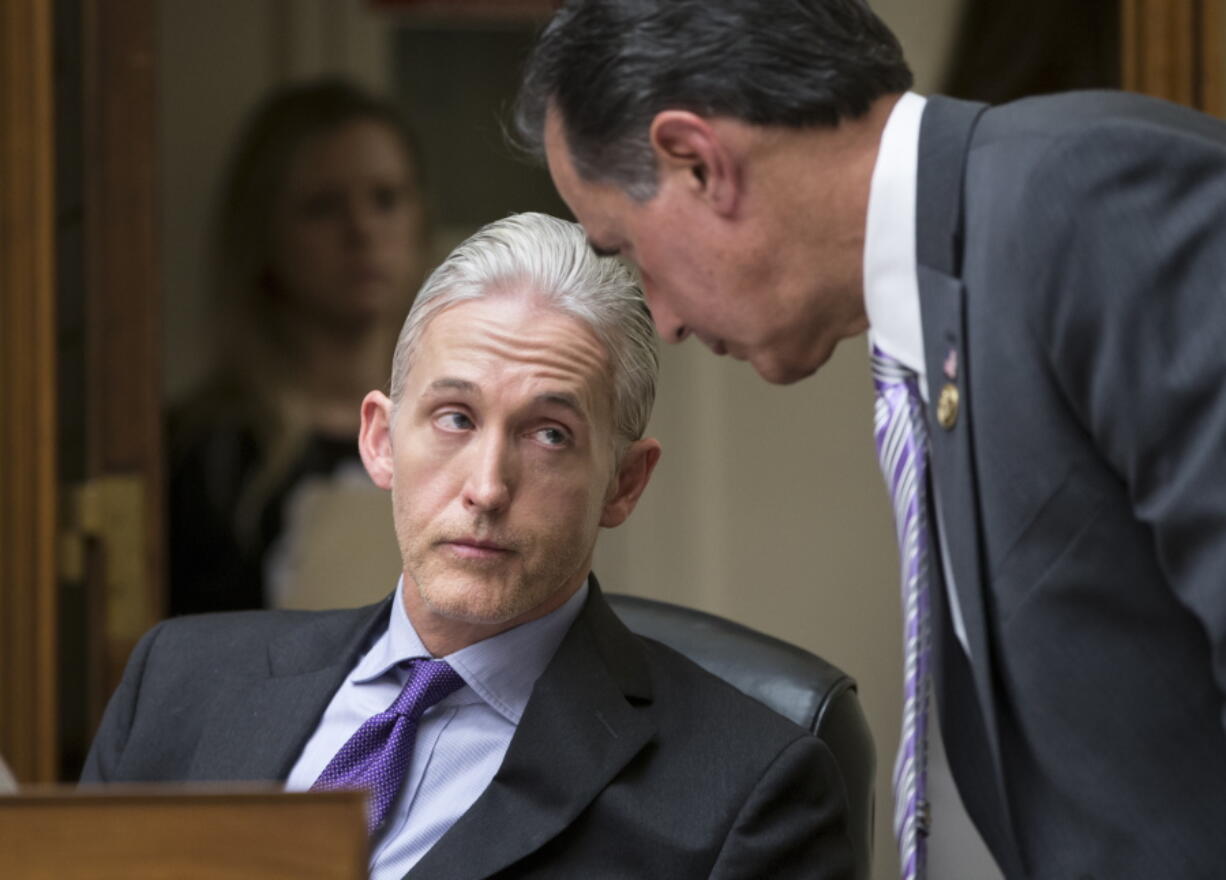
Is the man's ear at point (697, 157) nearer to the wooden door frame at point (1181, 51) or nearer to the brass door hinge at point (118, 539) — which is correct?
the wooden door frame at point (1181, 51)

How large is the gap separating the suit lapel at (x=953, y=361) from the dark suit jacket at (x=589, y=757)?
363 millimetres

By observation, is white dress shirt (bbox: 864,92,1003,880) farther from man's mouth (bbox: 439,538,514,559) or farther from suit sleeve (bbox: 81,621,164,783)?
suit sleeve (bbox: 81,621,164,783)

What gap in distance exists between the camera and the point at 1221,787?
1.17 meters

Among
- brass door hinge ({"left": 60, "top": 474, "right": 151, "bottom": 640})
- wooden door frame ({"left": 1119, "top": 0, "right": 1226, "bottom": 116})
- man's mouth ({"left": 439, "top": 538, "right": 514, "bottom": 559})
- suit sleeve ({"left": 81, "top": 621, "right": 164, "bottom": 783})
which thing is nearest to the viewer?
man's mouth ({"left": 439, "top": 538, "right": 514, "bottom": 559})

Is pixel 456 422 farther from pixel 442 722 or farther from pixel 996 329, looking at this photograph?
pixel 996 329

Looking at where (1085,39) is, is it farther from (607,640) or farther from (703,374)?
(607,640)

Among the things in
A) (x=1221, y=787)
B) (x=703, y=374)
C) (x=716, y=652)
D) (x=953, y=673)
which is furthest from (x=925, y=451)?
(x=703, y=374)

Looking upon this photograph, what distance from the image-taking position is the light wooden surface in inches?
36.7

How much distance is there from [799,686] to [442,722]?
15.8 inches

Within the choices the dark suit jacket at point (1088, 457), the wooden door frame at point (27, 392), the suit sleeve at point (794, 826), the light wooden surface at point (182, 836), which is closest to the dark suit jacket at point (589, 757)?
the suit sleeve at point (794, 826)

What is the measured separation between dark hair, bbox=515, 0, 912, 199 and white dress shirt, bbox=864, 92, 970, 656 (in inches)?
1.6

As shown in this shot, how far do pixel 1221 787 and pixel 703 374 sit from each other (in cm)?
286

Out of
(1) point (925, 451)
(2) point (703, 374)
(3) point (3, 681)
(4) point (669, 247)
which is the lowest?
(3) point (3, 681)

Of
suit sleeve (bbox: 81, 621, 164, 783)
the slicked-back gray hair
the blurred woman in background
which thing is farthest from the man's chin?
the blurred woman in background
